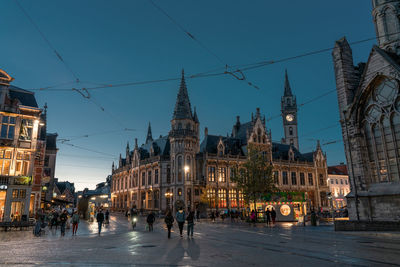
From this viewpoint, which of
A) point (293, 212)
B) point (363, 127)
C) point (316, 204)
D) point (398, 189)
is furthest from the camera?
point (316, 204)

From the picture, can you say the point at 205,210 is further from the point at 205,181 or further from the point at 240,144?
the point at 240,144

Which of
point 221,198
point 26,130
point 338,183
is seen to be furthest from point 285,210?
point 338,183

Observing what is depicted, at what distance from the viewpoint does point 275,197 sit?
3566 cm

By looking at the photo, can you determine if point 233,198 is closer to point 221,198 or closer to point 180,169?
point 221,198

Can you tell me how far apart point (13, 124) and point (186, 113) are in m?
30.4

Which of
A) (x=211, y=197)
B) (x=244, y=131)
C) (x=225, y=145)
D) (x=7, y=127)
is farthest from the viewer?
(x=244, y=131)

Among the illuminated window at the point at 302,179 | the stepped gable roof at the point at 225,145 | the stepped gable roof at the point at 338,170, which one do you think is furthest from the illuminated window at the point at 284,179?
the stepped gable roof at the point at 338,170

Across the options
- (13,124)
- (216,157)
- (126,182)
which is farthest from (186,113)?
(13,124)

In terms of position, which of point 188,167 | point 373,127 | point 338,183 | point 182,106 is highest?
point 182,106

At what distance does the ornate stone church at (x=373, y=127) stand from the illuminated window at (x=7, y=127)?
101 feet

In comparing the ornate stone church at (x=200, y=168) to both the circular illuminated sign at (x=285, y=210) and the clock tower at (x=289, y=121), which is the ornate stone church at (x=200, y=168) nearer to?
the circular illuminated sign at (x=285, y=210)

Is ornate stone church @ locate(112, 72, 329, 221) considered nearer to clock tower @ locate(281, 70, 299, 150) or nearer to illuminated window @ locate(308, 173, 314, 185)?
illuminated window @ locate(308, 173, 314, 185)

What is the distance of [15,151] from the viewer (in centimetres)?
2967

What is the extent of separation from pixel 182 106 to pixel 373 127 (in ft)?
125
